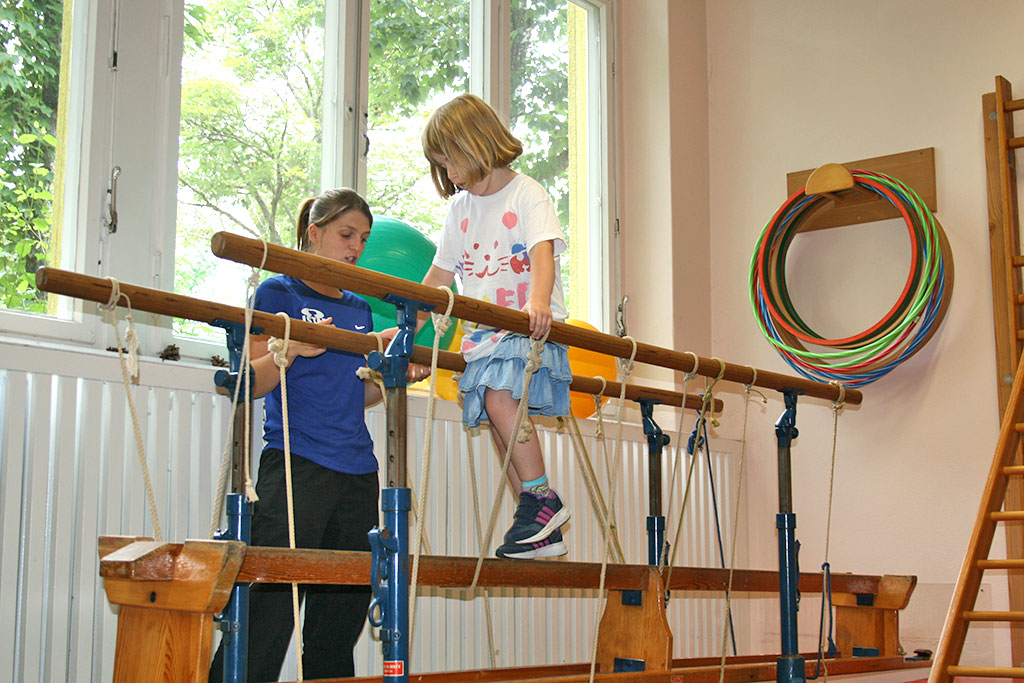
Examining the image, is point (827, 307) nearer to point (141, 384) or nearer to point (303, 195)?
point (303, 195)

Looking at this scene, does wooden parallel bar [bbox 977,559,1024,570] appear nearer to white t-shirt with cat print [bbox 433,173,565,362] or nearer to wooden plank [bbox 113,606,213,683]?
white t-shirt with cat print [bbox 433,173,565,362]

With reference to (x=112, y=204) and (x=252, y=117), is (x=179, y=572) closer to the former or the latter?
(x=112, y=204)

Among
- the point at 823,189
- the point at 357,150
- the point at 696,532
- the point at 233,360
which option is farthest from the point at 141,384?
the point at 823,189

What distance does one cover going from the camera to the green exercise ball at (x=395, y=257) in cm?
300

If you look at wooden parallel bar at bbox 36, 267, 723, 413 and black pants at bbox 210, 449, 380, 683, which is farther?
black pants at bbox 210, 449, 380, 683

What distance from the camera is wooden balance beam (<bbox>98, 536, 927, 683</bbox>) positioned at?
167 cm

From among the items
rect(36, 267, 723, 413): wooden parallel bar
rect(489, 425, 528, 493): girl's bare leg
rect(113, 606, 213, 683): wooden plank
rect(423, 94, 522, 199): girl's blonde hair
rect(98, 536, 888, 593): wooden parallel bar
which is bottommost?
rect(113, 606, 213, 683): wooden plank

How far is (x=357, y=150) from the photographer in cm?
357

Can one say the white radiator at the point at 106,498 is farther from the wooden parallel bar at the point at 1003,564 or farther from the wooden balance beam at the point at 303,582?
the wooden parallel bar at the point at 1003,564

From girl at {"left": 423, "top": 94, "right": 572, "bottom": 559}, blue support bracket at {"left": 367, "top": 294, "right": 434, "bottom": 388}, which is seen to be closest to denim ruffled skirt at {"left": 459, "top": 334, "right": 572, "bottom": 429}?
girl at {"left": 423, "top": 94, "right": 572, "bottom": 559}

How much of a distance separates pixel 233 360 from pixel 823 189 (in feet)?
8.81

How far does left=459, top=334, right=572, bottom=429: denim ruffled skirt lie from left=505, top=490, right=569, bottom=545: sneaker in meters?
0.22

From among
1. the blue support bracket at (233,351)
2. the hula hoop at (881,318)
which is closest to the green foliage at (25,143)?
the blue support bracket at (233,351)

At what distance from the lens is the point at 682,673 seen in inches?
101
